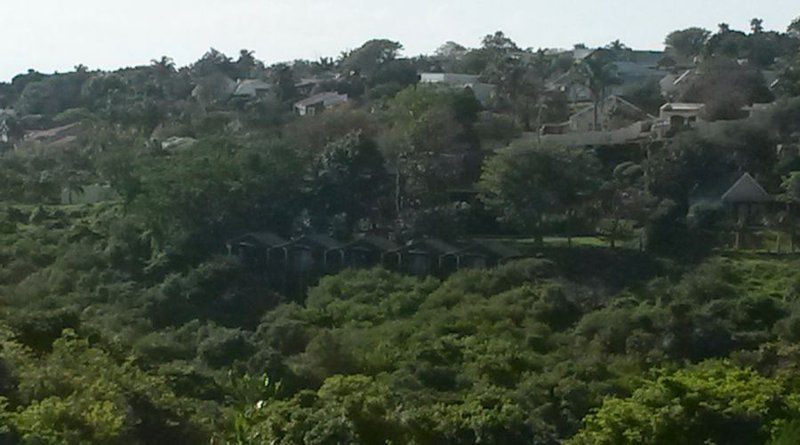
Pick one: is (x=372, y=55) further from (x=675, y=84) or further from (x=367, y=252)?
(x=367, y=252)

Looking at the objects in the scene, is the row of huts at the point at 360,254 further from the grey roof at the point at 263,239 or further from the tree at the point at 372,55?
the tree at the point at 372,55

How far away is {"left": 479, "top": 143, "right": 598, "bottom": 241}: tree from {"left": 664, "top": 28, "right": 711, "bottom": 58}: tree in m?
30.6

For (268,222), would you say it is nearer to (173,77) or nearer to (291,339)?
(291,339)

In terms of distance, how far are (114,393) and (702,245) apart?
14.2m

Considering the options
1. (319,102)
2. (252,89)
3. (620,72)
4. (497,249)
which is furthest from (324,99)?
(497,249)

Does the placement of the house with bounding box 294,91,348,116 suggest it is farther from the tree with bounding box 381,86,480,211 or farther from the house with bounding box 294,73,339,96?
the tree with bounding box 381,86,480,211

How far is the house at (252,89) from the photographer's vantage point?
155 feet

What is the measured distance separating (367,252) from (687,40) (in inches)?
1334

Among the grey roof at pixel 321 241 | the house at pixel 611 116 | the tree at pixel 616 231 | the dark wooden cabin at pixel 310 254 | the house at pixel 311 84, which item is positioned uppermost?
the house at pixel 311 84

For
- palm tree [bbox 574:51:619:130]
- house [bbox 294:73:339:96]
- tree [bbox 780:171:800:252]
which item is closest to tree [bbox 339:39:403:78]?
house [bbox 294:73:339:96]

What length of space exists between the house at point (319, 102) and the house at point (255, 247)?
12.9 meters

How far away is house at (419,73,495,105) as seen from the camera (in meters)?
37.7

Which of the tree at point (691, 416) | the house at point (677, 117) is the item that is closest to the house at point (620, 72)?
the house at point (677, 117)

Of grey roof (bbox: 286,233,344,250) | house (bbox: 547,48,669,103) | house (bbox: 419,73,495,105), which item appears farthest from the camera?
house (bbox: 547,48,669,103)
